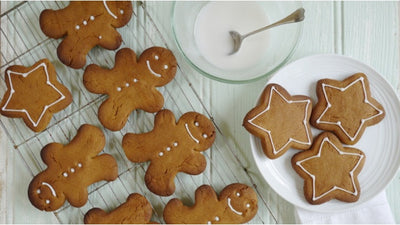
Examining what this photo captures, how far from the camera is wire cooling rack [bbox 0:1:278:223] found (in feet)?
5.05

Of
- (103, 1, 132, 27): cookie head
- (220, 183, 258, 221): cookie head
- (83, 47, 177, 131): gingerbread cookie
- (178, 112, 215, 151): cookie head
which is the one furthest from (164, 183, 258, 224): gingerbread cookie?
(103, 1, 132, 27): cookie head

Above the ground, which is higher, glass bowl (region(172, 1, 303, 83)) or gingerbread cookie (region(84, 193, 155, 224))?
glass bowl (region(172, 1, 303, 83))

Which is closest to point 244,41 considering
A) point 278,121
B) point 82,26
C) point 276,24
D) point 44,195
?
point 276,24

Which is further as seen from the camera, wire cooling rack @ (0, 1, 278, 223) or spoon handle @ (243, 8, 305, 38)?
wire cooling rack @ (0, 1, 278, 223)

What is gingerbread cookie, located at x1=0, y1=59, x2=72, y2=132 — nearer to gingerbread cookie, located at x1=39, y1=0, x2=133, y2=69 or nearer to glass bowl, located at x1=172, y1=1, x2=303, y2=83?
gingerbread cookie, located at x1=39, y1=0, x2=133, y2=69

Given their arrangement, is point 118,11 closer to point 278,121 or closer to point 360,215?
point 278,121

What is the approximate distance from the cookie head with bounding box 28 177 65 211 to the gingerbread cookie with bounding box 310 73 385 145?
751 millimetres

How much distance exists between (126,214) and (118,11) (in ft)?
1.88

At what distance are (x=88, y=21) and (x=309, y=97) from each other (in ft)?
2.17

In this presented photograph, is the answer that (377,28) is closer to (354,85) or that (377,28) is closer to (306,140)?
(354,85)

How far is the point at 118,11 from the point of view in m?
1.52

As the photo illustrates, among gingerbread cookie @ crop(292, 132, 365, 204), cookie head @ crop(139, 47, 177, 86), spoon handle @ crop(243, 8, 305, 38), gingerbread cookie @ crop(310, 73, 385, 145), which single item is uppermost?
cookie head @ crop(139, 47, 177, 86)

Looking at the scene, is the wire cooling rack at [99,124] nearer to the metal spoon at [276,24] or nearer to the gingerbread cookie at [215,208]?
the gingerbread cookie at [215,208]

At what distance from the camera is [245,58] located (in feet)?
4.92
